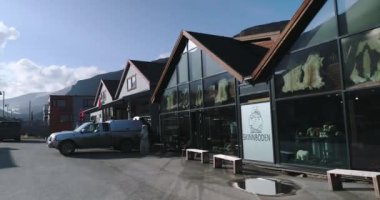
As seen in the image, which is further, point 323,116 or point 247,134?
point 247,134

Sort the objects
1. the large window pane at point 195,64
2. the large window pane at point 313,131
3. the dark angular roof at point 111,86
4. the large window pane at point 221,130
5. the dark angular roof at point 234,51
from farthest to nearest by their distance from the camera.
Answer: the dark angular roof at point 111,86 < the large window pane at point 195,64 < the dark angular roof at point 234,51 < the large window pane at point 221,130 < the large window pane at point 313,131

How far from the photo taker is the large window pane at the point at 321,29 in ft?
42.9

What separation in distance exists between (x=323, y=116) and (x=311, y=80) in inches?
46.8

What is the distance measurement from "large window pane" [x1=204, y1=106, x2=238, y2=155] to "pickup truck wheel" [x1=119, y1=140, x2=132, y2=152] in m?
7.50

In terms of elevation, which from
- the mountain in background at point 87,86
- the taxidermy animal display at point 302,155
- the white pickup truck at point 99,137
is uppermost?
the mountain in background at point 87,86

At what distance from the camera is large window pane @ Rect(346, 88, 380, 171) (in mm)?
11676

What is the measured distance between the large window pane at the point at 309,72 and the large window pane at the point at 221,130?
349cm

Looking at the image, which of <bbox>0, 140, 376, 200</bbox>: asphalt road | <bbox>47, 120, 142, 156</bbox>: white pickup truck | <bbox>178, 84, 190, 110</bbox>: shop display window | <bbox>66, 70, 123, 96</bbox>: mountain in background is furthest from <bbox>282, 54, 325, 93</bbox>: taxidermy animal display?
<bbox>66, 70, 123, 96</bbox>: mountain in background

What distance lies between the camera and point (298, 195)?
10641 mm

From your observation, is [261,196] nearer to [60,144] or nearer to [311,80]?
[311,80]

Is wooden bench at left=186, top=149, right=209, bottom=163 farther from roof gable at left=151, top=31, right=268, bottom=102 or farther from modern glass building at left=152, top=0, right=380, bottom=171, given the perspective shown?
roof gable at left=151, top=31, right=268, bottom=102

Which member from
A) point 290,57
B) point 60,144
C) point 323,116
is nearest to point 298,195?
point 323,116

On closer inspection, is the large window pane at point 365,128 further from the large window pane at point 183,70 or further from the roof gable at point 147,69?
the roof gable at point 147,69

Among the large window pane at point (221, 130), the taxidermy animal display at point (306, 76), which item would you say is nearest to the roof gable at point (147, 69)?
the large window pane at point (221, 130)
